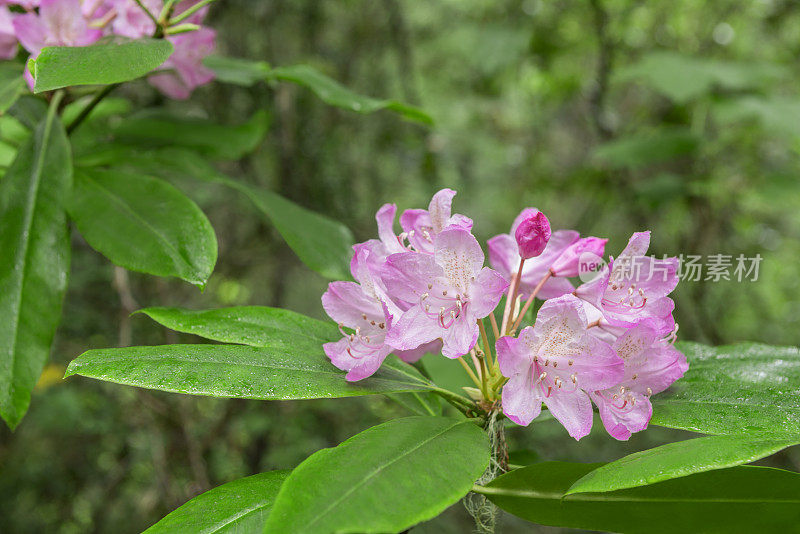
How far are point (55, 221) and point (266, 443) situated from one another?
86.1 inches

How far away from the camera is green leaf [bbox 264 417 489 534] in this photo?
1.84 ft

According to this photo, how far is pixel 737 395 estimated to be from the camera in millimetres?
847

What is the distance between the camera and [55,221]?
1067 mm

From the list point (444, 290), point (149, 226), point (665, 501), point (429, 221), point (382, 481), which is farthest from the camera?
point (149, 226)

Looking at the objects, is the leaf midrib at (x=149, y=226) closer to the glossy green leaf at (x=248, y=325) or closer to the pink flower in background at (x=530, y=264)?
the glossy green leaf at (x=248, y=325)

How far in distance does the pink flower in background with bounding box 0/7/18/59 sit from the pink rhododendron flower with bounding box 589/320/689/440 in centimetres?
121

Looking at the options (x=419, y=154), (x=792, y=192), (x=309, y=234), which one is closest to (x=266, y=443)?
(x=419, y=154)

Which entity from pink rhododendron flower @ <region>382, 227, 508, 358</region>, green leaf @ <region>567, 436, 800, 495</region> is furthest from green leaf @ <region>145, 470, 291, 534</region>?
green leaf @ <region>567, 436, 800, 495</region>

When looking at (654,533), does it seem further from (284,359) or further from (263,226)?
(263,226)

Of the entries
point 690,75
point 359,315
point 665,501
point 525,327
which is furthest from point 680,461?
point 690,75

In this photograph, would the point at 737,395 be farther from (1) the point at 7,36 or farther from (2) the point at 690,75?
(2) the point at 690,75

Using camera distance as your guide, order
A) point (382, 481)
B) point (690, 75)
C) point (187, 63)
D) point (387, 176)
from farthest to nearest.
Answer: point (387, 176) → point (690, 75) → point (187, 63) → point (382, 481)

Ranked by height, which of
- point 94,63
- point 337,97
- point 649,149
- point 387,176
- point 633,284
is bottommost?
point 387,176

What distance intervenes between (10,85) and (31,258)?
32cm
